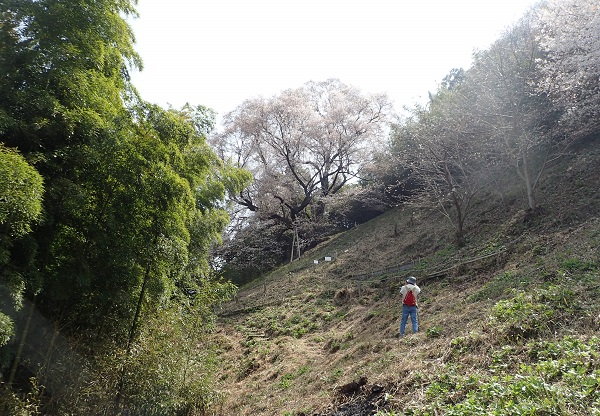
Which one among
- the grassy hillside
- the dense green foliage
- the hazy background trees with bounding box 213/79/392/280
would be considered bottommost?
the grassy hillside

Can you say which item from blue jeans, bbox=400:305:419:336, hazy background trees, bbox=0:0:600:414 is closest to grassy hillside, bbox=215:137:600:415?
blue jeans, bbox=400:305:419:336

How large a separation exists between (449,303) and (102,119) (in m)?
6.68

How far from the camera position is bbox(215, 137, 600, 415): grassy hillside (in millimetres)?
3854

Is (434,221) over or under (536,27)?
under

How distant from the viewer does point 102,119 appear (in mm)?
4469

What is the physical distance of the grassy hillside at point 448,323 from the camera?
12.6 ft

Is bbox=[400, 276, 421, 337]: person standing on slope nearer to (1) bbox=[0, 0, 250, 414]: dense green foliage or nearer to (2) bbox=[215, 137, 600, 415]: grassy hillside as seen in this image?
(2) bbox=[215, 137, 600, 415]: grassy hillside

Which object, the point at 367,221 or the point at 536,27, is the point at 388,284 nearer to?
the point at 536,27

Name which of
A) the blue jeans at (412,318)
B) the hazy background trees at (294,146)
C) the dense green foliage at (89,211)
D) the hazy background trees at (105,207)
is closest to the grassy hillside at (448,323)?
the blue jeans at (412,318)

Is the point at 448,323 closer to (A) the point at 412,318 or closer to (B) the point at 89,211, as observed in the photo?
(A) the point at 412,318

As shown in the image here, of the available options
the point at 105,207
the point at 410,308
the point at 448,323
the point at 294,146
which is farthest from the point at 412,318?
the point at 294,146

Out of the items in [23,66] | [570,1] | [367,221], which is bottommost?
[367,221]

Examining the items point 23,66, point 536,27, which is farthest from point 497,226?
point 23,66

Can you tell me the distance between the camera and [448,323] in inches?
245
